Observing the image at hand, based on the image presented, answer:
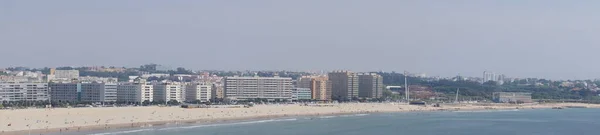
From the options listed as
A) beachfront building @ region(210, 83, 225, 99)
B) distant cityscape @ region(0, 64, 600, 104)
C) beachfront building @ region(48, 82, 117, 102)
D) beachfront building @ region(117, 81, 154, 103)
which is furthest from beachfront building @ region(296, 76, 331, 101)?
beachfront building @ region(48, 82, 117, 102)

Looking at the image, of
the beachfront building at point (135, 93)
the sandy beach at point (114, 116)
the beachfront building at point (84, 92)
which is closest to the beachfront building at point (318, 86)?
the sandy beach at point (114, 116)

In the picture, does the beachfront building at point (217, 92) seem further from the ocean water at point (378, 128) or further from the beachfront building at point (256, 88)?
the ocean water at point (378, 128)

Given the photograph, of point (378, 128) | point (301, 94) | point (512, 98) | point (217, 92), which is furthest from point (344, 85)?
point (378, 128)

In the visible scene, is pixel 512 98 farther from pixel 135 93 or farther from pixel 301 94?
pixel 135 93

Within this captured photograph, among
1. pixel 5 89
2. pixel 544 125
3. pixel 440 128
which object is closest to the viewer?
pixel 440 128

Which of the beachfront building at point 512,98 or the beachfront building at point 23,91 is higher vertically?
the beachfront building at point 23,91

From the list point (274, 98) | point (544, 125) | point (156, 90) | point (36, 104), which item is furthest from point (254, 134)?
point (274, 98)

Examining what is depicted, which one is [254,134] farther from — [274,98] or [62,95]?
[274,98]
